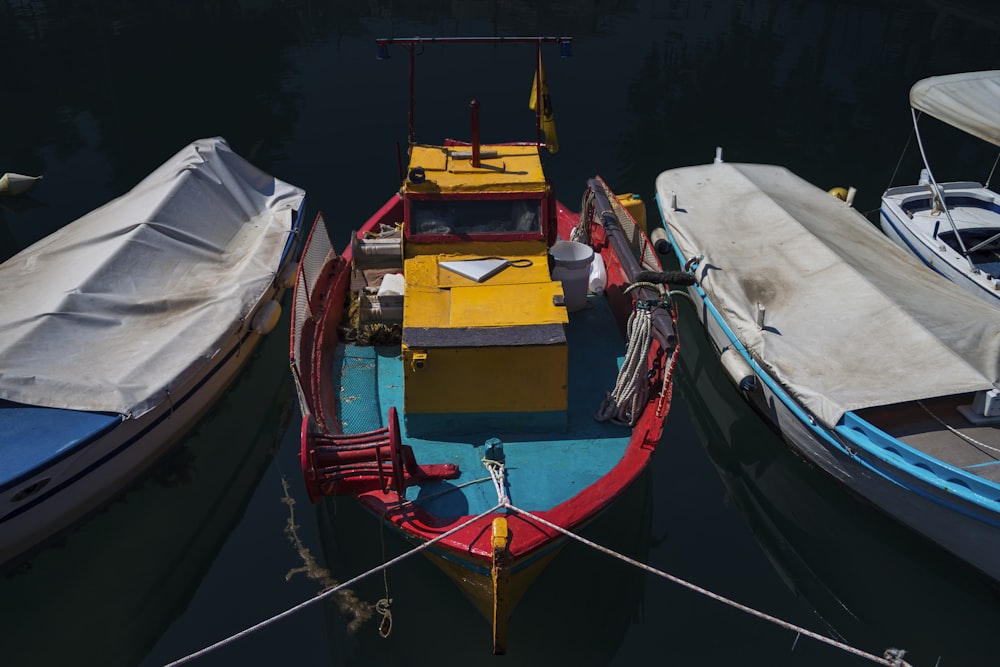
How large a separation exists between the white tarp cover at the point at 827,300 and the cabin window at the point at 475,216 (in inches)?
147

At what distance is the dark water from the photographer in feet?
31.1

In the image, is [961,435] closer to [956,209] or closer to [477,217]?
[477,217]

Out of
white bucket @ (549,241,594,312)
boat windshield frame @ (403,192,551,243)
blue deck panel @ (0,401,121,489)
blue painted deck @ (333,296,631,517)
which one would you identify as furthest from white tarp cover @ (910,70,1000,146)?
blue deck panel @ (0,401,121,489)

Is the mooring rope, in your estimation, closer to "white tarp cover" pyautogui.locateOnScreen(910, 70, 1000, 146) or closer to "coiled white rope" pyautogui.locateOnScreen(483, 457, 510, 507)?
"white tarp cover" pyautogui.locateOnScreen(910, 70, 1000, 146)

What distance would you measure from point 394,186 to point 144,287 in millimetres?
9203

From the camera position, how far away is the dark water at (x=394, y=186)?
947cm

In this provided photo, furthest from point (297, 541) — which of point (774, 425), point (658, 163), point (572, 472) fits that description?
point (658, 163)

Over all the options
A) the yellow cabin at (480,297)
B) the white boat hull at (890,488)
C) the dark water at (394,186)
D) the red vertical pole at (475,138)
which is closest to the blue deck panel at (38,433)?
the dark water at (394,186)

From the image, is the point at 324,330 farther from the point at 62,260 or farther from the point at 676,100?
the point at 676,100

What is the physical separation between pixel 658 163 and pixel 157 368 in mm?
14709

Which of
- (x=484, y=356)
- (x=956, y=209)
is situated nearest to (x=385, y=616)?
(x=484, y=356)

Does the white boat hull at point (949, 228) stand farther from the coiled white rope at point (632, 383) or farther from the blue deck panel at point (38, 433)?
the blue deck panel at point (38, 433)

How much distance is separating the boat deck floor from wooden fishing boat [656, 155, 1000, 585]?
2cm

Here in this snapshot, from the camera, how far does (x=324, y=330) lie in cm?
1073
